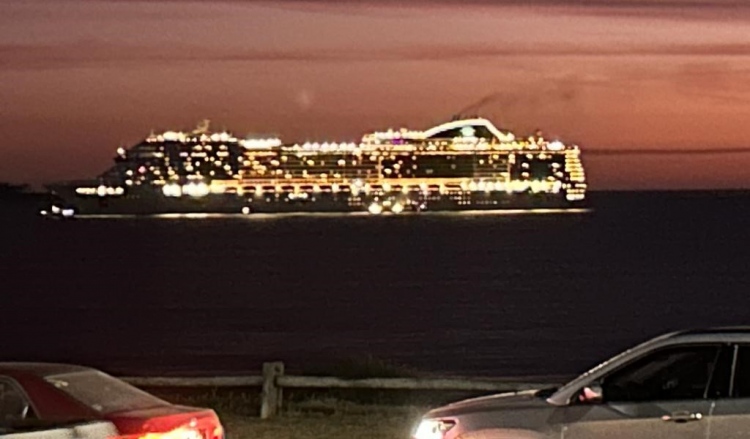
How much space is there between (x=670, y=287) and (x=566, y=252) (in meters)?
34.3

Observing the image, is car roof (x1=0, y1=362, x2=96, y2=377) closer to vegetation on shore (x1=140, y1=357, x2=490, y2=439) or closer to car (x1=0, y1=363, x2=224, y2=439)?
car (x1=0, y1=363, x2=224, y2=439)

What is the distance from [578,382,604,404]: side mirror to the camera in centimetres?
909

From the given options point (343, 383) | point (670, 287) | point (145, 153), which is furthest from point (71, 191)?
point (343, 383)

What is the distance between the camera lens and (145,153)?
493 ft

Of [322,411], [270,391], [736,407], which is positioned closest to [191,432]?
[736,407]

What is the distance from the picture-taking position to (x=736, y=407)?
8.69 metres

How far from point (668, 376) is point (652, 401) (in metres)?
0.24

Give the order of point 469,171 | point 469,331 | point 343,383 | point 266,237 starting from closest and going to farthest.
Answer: point 343,383
point 469,331
point 266,237
point 469,171

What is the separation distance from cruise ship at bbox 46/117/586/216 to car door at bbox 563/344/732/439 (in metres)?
135

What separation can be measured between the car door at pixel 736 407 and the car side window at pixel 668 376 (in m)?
0.08

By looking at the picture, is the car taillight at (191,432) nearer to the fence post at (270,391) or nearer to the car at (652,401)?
the car at (652,401)

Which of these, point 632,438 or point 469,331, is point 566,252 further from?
point 632,438

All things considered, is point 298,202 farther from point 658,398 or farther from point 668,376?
point 658,398

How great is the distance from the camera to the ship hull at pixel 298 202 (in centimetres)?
15125
